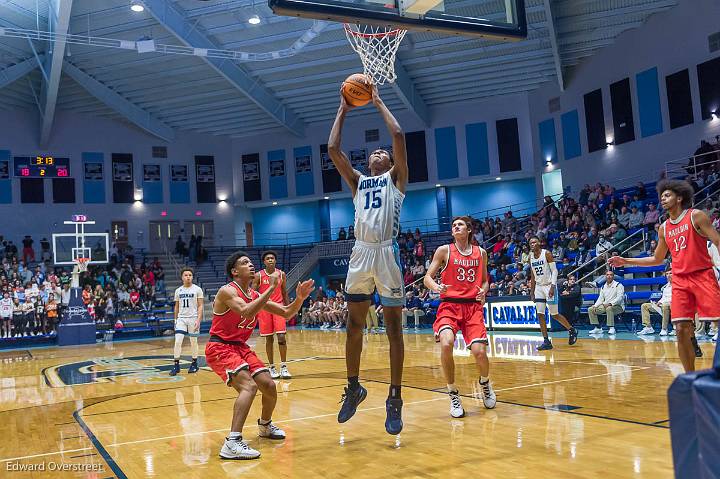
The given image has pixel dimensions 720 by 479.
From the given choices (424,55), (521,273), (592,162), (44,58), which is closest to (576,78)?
(592,162)

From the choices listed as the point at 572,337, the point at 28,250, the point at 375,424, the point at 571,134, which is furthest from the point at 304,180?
the point at 375,424

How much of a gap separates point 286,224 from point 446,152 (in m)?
9.77

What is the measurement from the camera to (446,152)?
30.5 m

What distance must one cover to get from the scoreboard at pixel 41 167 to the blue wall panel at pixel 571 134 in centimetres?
2191

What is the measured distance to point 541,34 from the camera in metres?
22.7

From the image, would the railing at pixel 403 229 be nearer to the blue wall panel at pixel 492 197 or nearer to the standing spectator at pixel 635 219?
the blue wall panel at pixel 492 197

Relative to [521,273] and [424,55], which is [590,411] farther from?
[424,55]

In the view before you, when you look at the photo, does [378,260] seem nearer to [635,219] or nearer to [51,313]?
[635,219]

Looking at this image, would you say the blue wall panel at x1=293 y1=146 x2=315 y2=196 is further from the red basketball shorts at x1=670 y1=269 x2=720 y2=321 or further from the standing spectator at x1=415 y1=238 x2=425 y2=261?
the red basketball shorts at x1=670 y1=269 x2=720 y2=321

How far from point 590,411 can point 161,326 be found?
69.2 ft

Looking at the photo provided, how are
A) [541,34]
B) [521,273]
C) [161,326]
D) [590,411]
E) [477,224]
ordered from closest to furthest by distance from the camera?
[590,411], [521,273], [541,34], [161,326], [477,224]

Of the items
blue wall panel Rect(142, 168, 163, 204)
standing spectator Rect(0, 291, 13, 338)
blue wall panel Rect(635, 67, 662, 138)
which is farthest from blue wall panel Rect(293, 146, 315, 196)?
blue wall panel Rect(635, 67, 662, 138)

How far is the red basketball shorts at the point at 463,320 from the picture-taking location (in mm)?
6238

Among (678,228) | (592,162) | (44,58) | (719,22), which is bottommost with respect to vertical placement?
(678,228)
